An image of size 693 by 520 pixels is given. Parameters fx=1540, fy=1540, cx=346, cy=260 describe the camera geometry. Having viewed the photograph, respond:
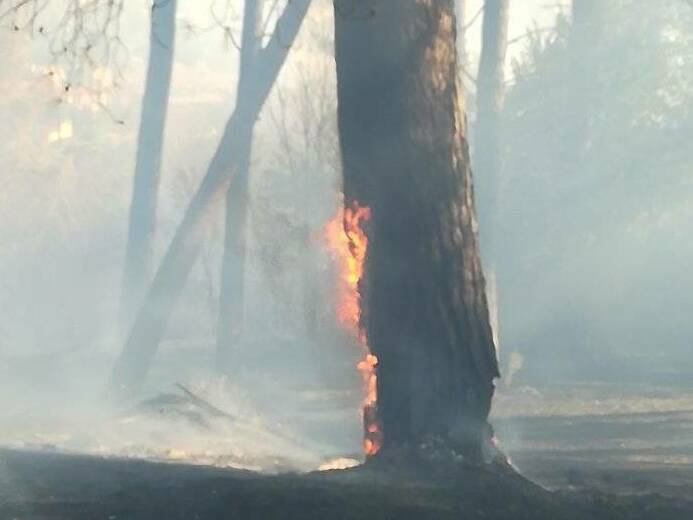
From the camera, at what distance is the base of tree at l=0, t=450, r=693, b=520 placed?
364 inches

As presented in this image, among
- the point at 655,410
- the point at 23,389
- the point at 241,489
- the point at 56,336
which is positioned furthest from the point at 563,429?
the point at 56,336

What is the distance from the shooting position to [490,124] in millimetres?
28875

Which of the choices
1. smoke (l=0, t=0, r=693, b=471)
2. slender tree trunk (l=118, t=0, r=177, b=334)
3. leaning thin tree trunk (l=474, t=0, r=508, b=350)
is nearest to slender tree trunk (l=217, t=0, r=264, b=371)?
smoke (l=0, t=0, r=693, b=471)

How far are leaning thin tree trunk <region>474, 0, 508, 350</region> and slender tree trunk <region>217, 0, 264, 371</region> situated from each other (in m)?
4.31

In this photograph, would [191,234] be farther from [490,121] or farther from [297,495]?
[297,495]

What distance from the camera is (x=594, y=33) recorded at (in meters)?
35.6

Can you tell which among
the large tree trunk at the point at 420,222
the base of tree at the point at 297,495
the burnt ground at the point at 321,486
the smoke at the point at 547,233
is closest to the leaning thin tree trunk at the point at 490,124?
the smoke at the point at 547,233

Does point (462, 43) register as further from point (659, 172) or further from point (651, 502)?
point (651, 502)

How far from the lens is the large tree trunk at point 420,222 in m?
11.7

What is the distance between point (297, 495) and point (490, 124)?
19.9 m

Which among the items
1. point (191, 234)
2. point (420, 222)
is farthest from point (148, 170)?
point (420, 222)

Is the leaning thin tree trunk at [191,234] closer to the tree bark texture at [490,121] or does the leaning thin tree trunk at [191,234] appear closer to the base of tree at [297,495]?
the tree bark texture at [490,121]

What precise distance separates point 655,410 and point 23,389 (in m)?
12.3

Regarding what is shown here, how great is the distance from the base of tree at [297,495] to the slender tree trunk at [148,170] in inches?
598
